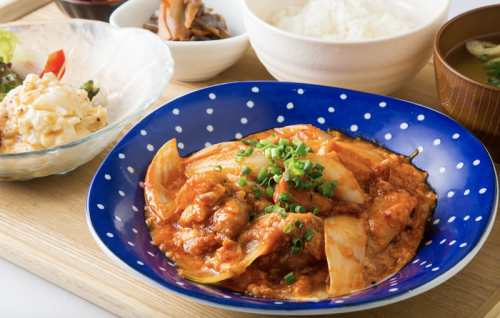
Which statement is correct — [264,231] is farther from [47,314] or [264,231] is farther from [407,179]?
[47,314]

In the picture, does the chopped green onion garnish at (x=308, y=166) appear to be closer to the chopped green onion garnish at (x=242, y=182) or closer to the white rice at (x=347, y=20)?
the chopped green onion garnish at (x=242, y=182)

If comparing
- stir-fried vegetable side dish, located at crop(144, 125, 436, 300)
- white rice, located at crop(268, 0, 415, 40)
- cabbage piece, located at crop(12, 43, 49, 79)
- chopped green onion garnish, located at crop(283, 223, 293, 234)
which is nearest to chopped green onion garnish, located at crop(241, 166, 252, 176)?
stir-fried vegetable side dish, located at crop(144, 125, 436, 300)

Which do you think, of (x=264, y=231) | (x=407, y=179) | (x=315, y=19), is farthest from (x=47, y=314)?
(x=315, y=19)

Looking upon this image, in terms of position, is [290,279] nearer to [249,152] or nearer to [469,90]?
[249,152]

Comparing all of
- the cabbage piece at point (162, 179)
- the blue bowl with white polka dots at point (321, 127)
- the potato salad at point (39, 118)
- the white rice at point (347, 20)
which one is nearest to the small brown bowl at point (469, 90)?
the blue bowl with white polka dots at point (321, 127)

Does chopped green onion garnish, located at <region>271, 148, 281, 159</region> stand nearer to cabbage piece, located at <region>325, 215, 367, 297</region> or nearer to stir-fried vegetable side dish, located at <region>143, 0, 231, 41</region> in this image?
cabbage piece, located at <region>325, 215, 367, 297</region>

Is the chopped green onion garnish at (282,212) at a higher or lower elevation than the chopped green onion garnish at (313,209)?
higher
